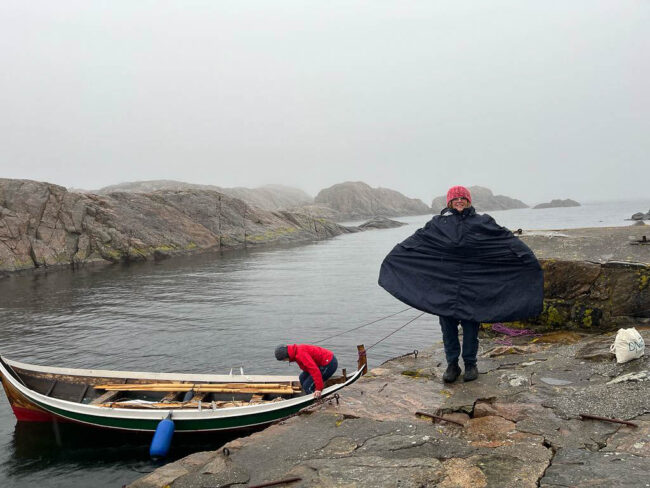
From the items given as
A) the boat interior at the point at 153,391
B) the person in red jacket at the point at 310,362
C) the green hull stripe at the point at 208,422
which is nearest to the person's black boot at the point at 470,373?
Answer: the person in red jacket at the point at 310,362

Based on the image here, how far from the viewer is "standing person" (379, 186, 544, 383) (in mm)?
6867

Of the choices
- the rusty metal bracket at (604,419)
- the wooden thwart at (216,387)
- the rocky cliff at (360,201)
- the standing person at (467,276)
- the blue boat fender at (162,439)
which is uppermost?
the rocky cliff at (360,201)

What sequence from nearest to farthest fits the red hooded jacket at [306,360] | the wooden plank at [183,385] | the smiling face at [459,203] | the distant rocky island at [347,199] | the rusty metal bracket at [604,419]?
1. the rusty metal bracket at [604,419]
2. the smiling face at [459,203]
3. the red hooded jacket at [306,360]
4. the wooden plank at [183,385]
5. the distant rocky island at [347,199]

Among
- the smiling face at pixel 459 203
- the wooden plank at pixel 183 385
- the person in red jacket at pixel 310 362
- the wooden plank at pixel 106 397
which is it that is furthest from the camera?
the wooden plank at pixel 183 385

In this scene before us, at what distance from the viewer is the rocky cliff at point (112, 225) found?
45.4 metres

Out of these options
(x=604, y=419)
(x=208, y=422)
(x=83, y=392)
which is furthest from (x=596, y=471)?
(x=83, y=392)

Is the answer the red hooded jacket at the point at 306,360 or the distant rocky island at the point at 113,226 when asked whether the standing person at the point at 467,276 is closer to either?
the red hooded jacket at the point at 306,360

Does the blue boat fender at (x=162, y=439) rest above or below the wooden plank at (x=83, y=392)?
below

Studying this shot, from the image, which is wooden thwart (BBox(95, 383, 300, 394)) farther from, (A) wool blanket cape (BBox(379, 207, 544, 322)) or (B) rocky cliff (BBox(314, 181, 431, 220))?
(B) rocky cliff (BBox(314, 181, 431, 220))

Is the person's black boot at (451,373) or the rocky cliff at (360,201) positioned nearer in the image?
the person's black boot at (451,373)

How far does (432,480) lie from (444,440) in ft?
3.10

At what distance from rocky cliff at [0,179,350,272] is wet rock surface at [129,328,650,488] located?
151ft

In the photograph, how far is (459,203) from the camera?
7031 mm

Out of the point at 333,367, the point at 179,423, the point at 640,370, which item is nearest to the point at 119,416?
the point at 179,423
